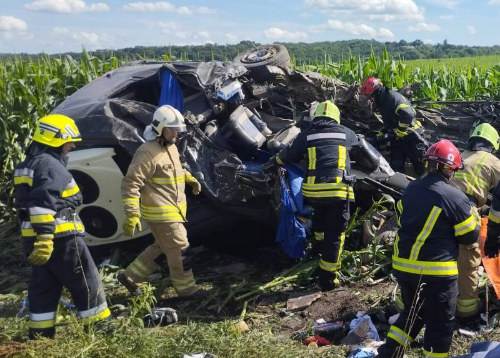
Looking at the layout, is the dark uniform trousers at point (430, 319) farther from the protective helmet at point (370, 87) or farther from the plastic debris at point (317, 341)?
the protective helmet at point (370, 87)

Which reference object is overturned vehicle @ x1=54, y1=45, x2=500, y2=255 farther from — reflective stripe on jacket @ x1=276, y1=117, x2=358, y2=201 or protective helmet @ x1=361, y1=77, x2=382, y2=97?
protective helmet @ x1=361, y1=77, x2=382, y2=97

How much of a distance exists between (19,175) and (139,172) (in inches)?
43.3

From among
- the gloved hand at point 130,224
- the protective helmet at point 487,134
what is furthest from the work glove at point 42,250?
the protective helmet at point 487,134

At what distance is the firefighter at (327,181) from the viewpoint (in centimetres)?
528

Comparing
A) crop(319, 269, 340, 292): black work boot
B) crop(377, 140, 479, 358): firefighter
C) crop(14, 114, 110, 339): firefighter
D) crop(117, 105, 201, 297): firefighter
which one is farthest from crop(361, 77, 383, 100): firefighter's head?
crop(14, 114, 110, 339): firefighter

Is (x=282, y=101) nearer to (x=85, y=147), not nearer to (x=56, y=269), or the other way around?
(x=85, y=147)

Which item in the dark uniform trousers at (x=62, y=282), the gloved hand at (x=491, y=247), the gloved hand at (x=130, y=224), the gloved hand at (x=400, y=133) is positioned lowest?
the dark uniform trousers at (x=62, y=282)

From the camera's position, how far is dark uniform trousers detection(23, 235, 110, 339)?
4219mm

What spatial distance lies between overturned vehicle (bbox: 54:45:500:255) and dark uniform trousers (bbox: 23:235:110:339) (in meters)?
1.67

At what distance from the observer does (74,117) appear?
6.01 m

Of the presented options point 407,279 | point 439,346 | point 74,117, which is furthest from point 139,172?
point 439,346

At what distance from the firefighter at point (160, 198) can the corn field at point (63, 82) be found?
10.4ft

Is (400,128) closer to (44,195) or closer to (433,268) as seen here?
(433,268)

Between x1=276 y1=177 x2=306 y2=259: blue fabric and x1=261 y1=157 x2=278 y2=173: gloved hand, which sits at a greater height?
x1=261 y1=157 x2=278 y2=173: gloved hand
